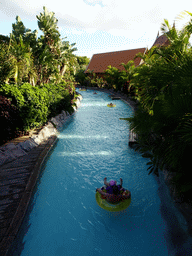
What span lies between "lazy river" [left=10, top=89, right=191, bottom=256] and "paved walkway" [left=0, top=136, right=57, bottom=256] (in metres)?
0.27

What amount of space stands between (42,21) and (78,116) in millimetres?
8523

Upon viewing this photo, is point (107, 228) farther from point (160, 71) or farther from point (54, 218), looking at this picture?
point (160, 71)

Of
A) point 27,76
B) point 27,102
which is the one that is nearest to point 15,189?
point 27,102

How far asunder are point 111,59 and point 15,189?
40.0 metres

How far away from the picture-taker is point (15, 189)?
16.7 ft

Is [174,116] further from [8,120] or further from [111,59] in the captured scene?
[111,59]

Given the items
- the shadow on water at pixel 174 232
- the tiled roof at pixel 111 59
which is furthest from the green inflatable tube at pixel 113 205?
the tiled roof at pixel 111 59

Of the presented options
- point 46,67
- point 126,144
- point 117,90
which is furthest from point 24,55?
point 117,90

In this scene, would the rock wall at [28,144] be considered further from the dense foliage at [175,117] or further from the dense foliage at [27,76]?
the dense foliage at [175,117]

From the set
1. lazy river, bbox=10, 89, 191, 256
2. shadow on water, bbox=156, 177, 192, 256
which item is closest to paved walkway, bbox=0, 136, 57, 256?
lazy river, bbox=10, 89, 191, 256

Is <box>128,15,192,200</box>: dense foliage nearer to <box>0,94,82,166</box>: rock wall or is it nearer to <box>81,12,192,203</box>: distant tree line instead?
<box>81,12,192,203</box>: distant tree line

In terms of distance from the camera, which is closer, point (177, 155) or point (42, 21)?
point (177, 155)

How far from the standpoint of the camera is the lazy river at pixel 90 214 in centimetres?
403

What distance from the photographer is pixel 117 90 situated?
29.3m
